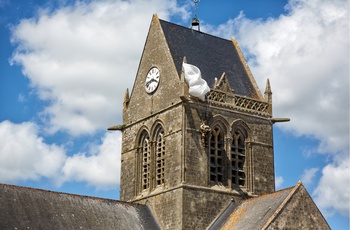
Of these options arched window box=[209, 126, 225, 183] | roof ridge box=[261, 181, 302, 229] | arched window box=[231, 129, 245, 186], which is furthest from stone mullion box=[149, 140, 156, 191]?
roof ridge box=[261, 181, 302, 229]

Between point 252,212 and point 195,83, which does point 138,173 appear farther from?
point 252,212

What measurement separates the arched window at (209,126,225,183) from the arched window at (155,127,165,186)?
8.74ft

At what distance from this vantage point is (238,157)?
3847 centimetres

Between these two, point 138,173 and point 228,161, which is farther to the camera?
point 138,173

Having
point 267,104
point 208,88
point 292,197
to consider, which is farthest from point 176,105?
point 292,197

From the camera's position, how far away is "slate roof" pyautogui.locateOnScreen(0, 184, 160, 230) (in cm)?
3203

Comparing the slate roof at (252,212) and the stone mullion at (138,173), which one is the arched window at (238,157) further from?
the stone mullion at (138,173)

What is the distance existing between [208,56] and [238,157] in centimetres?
643

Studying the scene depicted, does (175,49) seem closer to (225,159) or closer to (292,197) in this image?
(225,159)

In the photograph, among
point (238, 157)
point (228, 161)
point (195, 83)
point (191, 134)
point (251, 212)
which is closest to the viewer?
point (251, 212)

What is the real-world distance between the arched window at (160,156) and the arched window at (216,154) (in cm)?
266

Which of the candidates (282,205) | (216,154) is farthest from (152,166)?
(282,205)

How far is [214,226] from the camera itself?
117ft

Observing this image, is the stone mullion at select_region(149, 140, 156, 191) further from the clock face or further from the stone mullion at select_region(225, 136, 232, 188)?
the stone mullion at select_region(225, 136, 232, 188)
